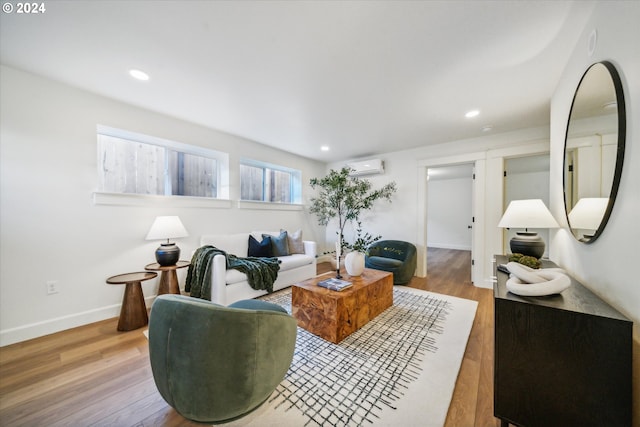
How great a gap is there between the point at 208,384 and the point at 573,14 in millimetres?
2900

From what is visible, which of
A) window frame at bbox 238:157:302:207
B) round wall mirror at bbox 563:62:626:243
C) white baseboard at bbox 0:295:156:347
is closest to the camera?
round wall mirror at bbox 563:62:626:243

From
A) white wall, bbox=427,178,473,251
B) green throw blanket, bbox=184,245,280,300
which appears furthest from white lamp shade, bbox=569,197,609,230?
white wall, bbox=427,178,473,251

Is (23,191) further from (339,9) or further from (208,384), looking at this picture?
(339,9)

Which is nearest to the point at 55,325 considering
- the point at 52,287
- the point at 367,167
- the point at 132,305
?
the point at 52,287

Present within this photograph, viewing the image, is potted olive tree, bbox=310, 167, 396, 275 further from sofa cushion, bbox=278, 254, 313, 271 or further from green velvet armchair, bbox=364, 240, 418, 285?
sofa cushion, bbox=278, 254, 313, 271

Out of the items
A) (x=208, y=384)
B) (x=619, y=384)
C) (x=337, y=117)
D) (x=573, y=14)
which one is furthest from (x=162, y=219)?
(x=573, y=14)

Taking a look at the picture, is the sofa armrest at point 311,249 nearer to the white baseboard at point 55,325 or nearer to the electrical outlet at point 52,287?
the white baseboard at point 55,325

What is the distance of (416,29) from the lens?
1.48m

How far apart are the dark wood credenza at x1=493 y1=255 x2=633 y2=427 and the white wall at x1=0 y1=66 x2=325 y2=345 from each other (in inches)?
135

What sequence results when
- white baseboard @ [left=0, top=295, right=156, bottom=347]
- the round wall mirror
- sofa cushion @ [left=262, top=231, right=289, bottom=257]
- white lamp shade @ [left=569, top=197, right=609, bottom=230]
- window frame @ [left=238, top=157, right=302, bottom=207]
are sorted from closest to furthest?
the round wall mirror
white lamp shade @ [left=569, top=197, right=609, bottom=230]
white baseboard @ [left=0, top=295, right=156, bottom=347]
sofa cushion @ [left=262, top=231, right=289, bottom=257]
window frame @ [left=238, top=157, right=302, bottom=207]

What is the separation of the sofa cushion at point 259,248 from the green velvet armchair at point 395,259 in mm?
1698

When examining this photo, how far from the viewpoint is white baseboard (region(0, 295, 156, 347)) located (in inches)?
75.2

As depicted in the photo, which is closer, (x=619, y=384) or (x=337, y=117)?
(x=619, y=384)

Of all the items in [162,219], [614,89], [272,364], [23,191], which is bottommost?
[272,364]
